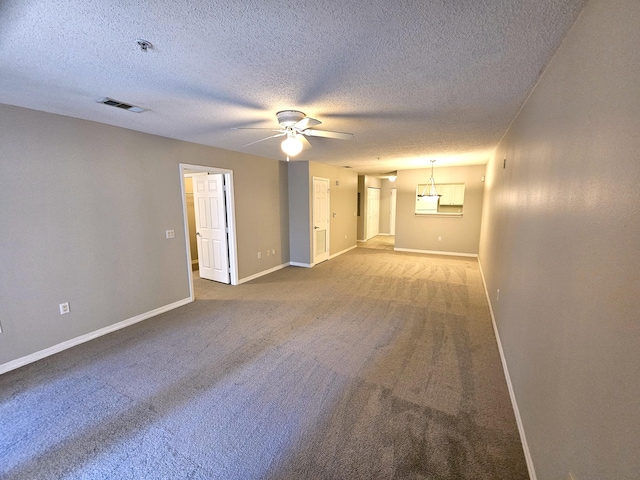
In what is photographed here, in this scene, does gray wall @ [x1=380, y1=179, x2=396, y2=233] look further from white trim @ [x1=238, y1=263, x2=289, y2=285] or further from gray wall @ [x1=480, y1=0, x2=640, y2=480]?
gray wall @ [x1=480, y1=0, x2=640, y2=480]

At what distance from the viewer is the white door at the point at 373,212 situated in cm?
961

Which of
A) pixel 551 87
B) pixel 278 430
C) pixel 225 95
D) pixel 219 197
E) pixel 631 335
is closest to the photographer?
pixel 631 335

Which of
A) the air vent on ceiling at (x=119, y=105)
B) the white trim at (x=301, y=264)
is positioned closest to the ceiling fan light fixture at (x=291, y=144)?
the air vent on ceiling at (x=119, y=105)

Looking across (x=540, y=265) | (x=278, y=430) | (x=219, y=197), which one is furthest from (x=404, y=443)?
(x=219, y=197)

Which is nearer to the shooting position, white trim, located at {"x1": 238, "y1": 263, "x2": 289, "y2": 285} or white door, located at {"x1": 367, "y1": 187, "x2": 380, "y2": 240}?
white trim, located at {"x1": 238, "y1": 263, "x2": 289, "y2": 285}

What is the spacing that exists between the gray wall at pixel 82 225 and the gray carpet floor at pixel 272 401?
1.25 ft

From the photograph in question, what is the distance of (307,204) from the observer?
19.5 feet

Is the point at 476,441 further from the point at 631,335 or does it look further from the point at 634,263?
the point at 634,263

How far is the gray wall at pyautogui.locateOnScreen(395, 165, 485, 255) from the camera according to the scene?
267 inches

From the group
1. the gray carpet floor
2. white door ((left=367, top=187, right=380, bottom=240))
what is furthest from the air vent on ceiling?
white door ((left=367, top=187, right=380, bottom=240))

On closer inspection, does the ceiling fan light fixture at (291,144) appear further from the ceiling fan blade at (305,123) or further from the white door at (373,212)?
the white door at (373,212)

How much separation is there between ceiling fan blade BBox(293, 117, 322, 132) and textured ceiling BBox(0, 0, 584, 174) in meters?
0.12

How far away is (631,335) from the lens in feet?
2.60

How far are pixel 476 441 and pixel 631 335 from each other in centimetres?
140
